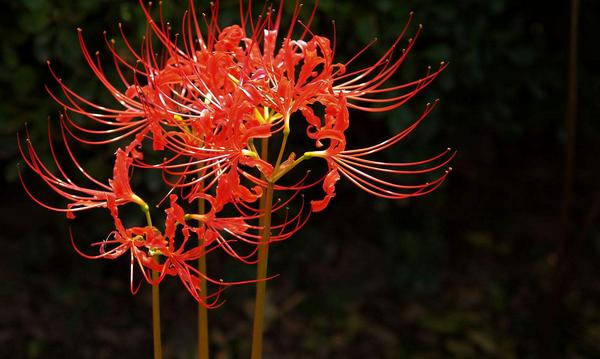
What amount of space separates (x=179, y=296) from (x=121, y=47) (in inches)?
45.6

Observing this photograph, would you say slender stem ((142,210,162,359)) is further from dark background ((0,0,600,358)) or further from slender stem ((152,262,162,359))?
dark background ((0,0,600,358))

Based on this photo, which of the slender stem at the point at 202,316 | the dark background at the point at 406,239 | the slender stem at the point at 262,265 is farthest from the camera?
the dark background at the point at 406,239

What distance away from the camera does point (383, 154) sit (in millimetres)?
2953

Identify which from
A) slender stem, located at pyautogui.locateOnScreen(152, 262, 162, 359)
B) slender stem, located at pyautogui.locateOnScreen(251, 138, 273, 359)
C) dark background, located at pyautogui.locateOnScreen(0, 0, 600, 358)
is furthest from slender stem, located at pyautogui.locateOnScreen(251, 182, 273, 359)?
dark background, located at pyautogui.locateOnScreen(0, 0, 600, 358)

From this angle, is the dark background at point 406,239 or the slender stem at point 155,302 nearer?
the slender stem at point 155,302

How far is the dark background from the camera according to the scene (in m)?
2.72

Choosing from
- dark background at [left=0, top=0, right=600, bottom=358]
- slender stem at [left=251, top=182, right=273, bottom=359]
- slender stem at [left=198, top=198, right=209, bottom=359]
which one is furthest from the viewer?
dark background at [left=0, top=0, right=600, bottom=358]

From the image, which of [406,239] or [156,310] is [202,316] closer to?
[156,310]

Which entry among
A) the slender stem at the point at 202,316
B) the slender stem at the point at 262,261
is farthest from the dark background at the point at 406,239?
the slender stem at the point at 262,261

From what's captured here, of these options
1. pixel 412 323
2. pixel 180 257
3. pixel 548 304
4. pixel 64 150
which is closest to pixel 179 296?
pixel 64 150

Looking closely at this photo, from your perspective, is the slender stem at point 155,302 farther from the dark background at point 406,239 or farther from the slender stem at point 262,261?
the dark background at point 406,239

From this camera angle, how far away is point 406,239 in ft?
11.0

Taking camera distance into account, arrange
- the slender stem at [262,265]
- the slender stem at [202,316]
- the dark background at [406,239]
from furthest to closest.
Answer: the dark background at [406,239] → the slender stem at [202,316] → the slender stem at [262,265]

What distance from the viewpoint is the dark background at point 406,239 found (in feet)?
8.93
